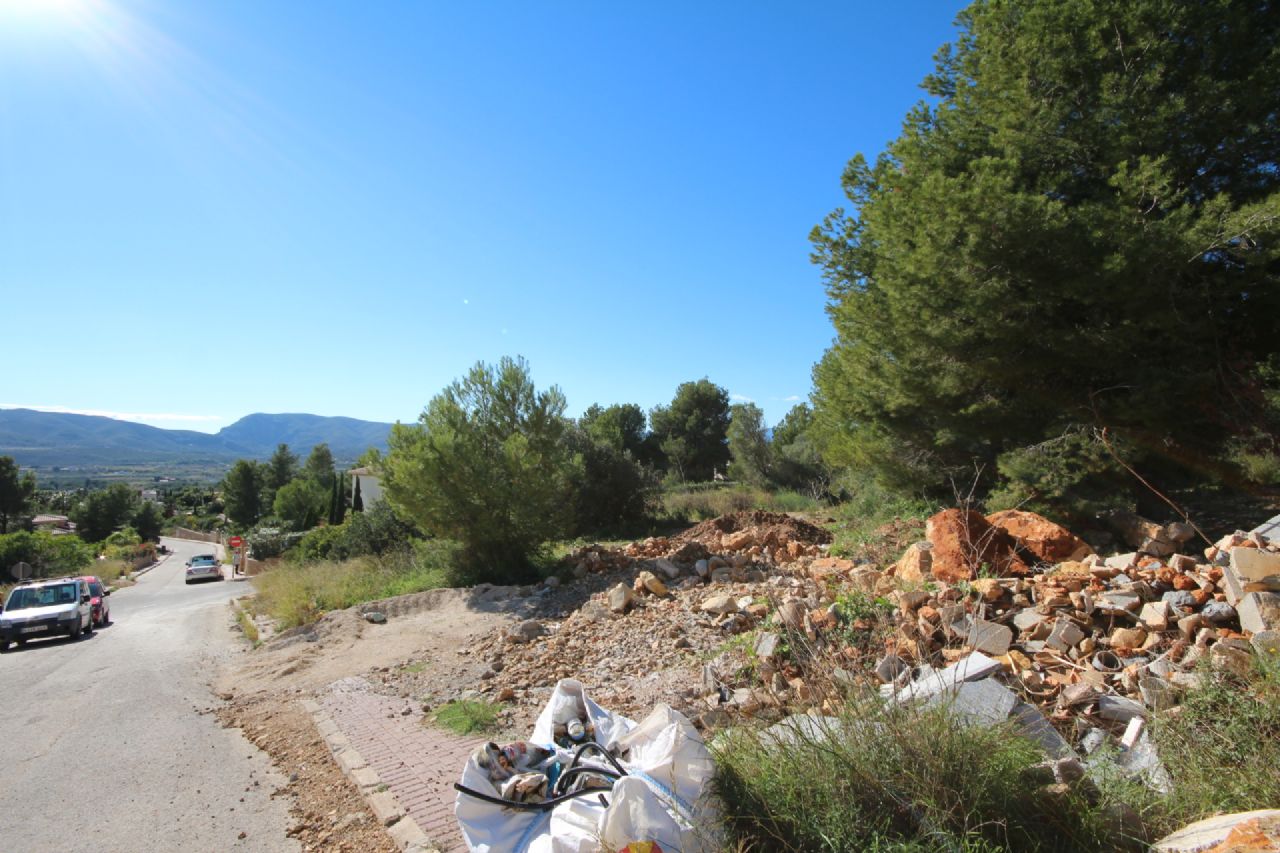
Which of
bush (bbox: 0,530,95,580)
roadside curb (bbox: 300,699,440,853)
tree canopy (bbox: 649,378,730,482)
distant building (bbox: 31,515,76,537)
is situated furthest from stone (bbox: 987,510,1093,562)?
distant building (bbox: 31,515,76,537)

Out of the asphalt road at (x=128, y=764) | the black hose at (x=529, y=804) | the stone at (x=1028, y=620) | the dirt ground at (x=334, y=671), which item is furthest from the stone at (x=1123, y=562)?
the asphalt road at (x=128, y=764)

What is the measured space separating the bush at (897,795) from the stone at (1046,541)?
5.02 metres

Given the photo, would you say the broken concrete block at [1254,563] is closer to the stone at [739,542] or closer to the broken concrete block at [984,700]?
the broken concrete block at [984,700]

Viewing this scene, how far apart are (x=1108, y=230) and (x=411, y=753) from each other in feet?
28.9

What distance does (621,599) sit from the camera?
9.54 m

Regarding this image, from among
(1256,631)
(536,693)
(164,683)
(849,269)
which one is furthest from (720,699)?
(849,269)

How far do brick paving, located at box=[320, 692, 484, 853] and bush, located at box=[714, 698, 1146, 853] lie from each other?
1975 millimetres

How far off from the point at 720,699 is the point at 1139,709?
262 centimetres

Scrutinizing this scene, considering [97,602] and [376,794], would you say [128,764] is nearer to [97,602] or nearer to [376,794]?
[376,794]

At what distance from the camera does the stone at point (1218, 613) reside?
185 inches

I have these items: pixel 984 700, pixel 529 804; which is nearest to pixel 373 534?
pixel 529 804

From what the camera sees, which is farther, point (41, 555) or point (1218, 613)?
point (41, 555)

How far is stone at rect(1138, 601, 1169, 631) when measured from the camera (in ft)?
15.9

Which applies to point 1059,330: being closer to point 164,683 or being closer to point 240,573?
point 164,683
